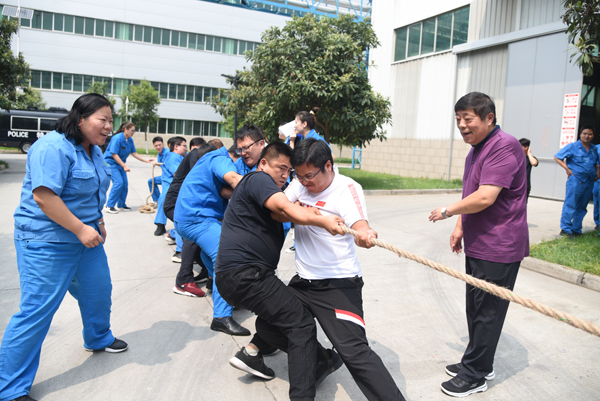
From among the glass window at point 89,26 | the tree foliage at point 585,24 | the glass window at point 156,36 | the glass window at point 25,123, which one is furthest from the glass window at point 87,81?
the tree foliage at point 585,24

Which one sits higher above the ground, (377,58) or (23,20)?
(23,20)

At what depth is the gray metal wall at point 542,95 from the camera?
1312 cm

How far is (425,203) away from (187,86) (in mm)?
32251

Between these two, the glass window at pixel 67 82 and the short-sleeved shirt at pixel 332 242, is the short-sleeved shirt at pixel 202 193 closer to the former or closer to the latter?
the short-sleeved shirt at pixel 332 242

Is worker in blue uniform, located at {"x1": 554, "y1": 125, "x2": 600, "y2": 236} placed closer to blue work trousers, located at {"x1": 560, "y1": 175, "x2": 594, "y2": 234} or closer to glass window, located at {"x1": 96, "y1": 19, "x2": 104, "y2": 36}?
blue work trousers, located at {"x1": 560, "y1": 175, "x2": 594, "y2": 234}

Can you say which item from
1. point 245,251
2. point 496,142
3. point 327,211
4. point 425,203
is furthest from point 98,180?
point 425,203

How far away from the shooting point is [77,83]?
35812mm

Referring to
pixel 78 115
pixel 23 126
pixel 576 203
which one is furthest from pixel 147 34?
pixel 78 115

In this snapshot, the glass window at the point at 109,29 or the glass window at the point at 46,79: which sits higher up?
the glass window at the point at 109,29

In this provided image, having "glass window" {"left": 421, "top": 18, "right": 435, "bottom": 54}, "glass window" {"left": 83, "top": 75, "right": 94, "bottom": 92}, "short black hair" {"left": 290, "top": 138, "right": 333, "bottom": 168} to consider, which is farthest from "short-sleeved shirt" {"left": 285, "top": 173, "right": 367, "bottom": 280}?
"glass window" {"left": 83, "top": 75, "right": 94, "bottom": 92}

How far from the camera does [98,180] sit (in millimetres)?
3053

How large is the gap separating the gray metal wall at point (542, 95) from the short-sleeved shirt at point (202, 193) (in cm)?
1247

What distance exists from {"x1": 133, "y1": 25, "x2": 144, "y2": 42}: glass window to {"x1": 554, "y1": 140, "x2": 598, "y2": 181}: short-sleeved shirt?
36.5m

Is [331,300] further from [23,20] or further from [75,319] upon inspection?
[23,20]
